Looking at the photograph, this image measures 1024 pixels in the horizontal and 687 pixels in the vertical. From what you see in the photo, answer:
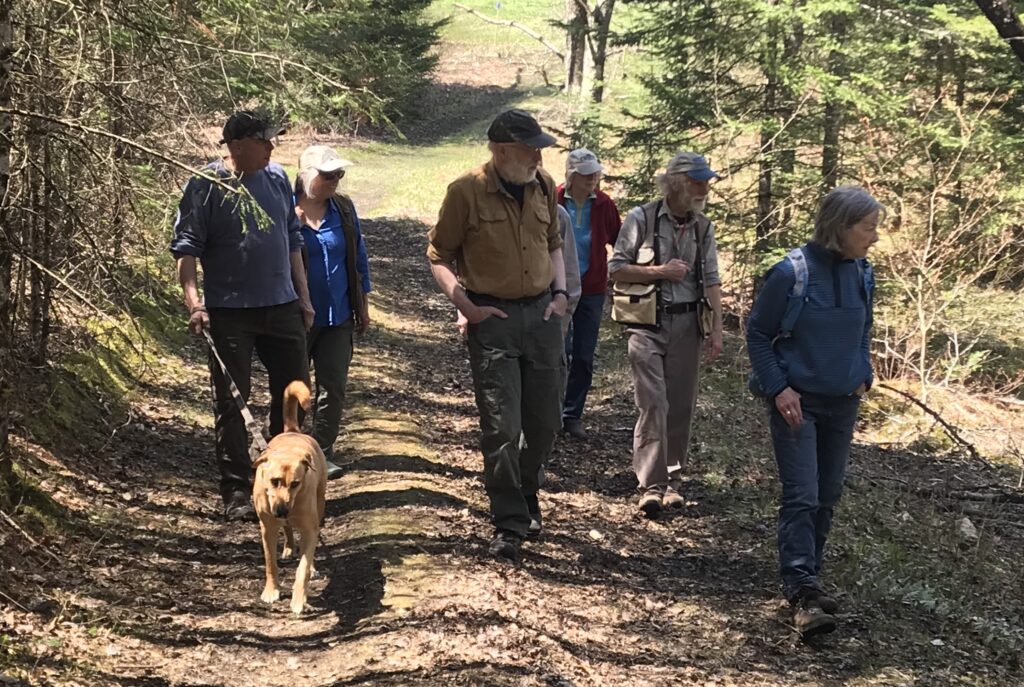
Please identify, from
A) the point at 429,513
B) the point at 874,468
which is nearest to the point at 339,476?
the point at 429,513

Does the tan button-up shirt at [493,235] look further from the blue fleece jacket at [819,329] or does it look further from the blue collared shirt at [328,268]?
the blue collared shirt at [328,268]

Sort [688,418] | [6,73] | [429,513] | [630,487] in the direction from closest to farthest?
[6,73], [429,513], [688,418], [630,487]

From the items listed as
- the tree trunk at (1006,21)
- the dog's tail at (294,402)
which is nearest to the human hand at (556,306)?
the dog's tail at (294,402)

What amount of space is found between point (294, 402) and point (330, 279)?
53.9 inches

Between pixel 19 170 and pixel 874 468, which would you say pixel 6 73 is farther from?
pixel 874 468

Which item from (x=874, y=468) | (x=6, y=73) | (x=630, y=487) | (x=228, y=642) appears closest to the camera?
(x=6, y=73)

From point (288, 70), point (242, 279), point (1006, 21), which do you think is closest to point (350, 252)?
point (242, 279)

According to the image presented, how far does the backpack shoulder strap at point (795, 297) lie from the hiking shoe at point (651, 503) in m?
2.16

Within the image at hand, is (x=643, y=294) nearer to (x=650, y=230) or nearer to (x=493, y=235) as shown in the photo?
(x=650, y=230)

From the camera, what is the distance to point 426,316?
1452 centimetres

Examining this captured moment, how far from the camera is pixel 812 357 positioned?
460cm

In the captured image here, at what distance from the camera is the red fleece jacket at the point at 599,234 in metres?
7.84

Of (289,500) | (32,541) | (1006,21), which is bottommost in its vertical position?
(32,541)

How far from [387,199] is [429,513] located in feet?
71.5
